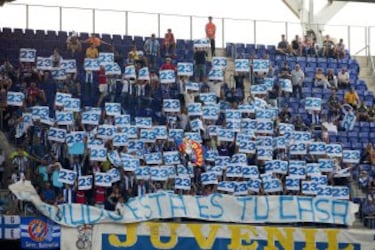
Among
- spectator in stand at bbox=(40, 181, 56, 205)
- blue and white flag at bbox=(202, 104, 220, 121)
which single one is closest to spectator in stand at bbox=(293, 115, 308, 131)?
blue and white flag at bbox=(202, 104, 220, 121)

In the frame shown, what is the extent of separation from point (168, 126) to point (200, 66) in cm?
296

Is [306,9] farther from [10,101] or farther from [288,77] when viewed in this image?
[10,101]

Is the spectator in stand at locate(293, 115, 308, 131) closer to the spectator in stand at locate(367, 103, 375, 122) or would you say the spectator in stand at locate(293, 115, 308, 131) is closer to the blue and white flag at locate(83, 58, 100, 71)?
the spectator in stand at locate(367, 103, 375, 122)

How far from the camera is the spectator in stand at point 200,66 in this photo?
1288 inches

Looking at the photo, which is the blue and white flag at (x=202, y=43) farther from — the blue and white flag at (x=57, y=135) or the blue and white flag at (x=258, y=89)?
the blue and white flag at (x=57, y=135)

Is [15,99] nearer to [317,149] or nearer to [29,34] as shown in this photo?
[29,34]

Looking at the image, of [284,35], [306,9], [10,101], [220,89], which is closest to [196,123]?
[220,89]

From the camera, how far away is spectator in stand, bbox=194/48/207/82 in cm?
3272

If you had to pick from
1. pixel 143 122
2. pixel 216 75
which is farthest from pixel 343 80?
pixel 143 122

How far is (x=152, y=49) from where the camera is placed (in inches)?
1310

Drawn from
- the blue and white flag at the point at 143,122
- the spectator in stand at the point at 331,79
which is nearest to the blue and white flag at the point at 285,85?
the spectator in stand at the point at 331,79

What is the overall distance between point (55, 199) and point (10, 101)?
11.3 ft

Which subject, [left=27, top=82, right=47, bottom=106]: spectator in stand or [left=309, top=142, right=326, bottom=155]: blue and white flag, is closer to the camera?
[left=27, top=82, right=47, bottom=106]: spectator in stand

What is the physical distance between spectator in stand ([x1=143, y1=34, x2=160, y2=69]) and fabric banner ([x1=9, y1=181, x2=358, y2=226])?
6499mm
